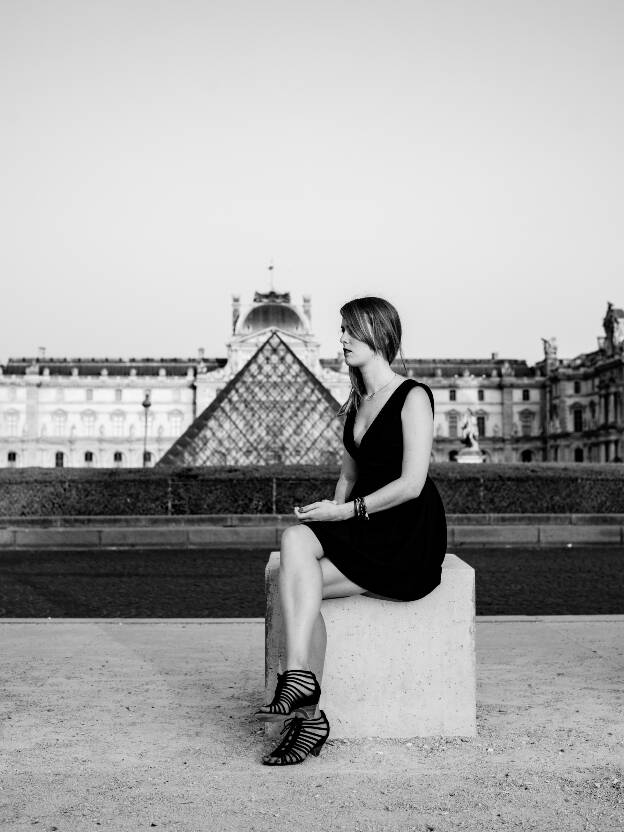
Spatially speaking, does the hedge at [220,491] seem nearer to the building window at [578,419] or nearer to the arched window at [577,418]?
the building window at [578,419]

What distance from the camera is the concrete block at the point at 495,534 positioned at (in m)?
15.2

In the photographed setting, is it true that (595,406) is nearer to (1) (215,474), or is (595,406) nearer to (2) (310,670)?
(1) (215,474)

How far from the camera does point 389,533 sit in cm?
359

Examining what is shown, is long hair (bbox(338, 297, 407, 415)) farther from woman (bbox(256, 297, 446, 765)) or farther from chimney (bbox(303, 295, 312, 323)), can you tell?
chimney (bbox(303, 295, 312, 323))

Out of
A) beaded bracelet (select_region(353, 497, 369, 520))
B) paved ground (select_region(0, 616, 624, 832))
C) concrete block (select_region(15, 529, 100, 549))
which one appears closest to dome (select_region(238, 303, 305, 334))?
concrete block (select_region(15, 529, 100, 549))

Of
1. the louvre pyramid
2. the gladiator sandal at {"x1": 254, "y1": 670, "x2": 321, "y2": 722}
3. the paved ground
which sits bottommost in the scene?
the paved ground

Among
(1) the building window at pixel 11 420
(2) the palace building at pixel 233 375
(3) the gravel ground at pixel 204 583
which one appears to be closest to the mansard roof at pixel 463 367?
(2) the palace building at pixel 233 375

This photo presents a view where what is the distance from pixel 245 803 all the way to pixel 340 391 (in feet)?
305

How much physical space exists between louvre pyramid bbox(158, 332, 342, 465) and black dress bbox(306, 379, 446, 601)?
65.9 ft

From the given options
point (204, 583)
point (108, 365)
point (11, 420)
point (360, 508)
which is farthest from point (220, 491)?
point (108, 365)

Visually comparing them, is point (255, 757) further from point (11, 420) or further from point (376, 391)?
point (11, 420)

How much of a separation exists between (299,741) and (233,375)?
85.1 metres

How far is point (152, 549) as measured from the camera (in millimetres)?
14617

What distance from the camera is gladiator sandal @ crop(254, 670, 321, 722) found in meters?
3.24
